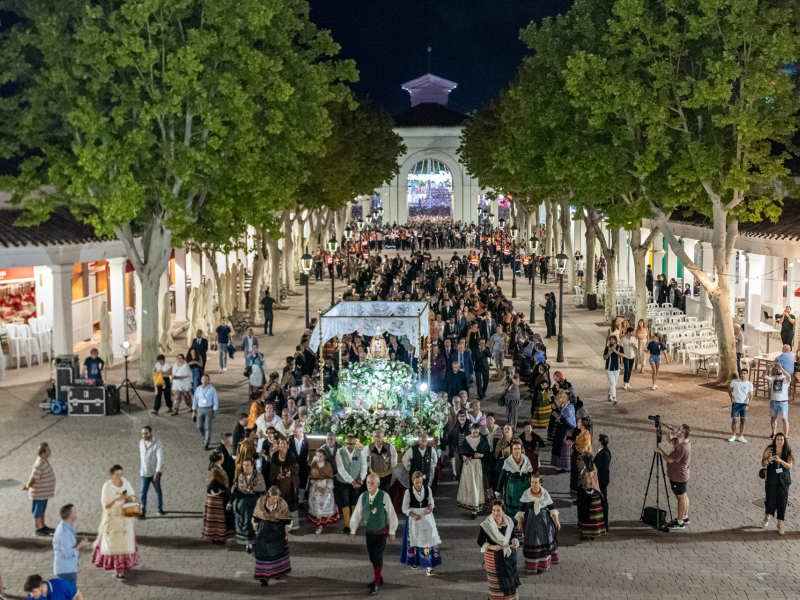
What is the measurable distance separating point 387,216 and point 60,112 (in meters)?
76.0

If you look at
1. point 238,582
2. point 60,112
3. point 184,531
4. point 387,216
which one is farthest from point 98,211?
point 387,216

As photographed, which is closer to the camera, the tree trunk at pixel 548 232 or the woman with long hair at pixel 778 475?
the woman with long hair at pixel 778 475

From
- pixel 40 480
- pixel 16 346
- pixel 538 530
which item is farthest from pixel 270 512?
pixel 16 346

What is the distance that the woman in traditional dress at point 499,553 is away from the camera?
10594 millimetres

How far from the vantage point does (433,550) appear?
472 inches

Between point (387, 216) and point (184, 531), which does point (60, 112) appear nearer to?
point (184, 531)

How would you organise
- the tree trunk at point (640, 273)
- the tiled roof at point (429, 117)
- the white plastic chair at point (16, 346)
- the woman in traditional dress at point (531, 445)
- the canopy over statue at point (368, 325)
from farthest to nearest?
the tiled roof at point (429, 117), the tree trunk at point (640, 273), the white plastic chair at point (16, 346), the canopy over statue at point (368, 325), the woman in traditional dress at point (531, 445)

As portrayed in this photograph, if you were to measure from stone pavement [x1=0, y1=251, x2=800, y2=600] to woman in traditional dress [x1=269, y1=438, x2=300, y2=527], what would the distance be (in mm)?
580

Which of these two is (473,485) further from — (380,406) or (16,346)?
(16,346)

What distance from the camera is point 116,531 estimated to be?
11648mm

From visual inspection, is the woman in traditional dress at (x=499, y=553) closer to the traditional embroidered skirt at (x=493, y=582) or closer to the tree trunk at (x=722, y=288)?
the traditional embroidered skirt at (x=493, y=582)

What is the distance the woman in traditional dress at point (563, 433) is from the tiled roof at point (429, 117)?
82.8m

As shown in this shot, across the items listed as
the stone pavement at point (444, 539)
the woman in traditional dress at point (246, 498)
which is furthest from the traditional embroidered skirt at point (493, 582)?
the woman in traditional dress at point (246, 498)

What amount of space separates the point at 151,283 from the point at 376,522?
1410 centimetres
